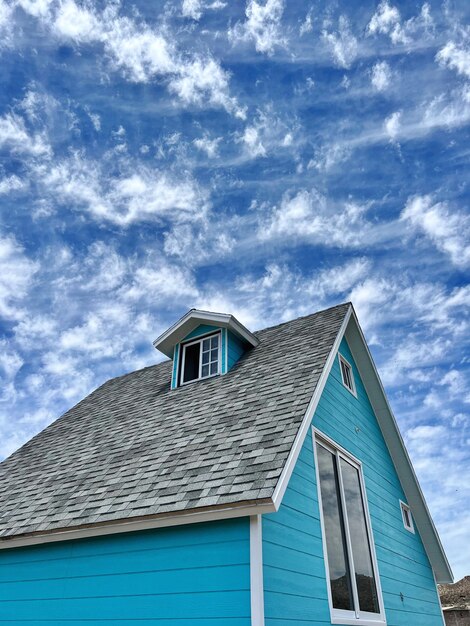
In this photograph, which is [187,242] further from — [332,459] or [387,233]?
[332,459]

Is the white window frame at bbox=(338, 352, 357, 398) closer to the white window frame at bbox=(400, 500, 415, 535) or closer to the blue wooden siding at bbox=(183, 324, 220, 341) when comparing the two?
the blue wooden siding at bbox=(183, 324, 220, 341)

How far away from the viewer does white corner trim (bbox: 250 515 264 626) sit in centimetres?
391

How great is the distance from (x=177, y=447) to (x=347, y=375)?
4.02 m

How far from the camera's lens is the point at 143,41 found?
9680 mm

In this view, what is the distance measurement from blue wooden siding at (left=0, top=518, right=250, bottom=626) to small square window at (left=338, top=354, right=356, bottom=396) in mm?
4647

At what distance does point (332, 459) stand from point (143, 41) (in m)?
9.39

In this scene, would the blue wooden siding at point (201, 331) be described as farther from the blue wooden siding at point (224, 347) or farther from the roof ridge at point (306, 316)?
the roof ridge at point (306, 316)

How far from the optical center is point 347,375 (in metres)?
8.77

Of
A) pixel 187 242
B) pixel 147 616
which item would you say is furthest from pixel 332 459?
pixel 187 242

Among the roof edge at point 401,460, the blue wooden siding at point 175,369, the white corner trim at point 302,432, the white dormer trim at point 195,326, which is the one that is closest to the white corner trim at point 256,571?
the white corner trim at point 302,432

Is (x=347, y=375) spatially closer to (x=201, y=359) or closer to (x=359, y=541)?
(x=201, y=359)

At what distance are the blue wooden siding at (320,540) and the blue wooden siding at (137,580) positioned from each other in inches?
14.5

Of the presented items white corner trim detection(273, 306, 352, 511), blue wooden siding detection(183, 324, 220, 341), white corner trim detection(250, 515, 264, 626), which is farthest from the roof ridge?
white corner trim detection(250, 515, 264, 626)

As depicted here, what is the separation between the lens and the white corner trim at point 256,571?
3.91m
